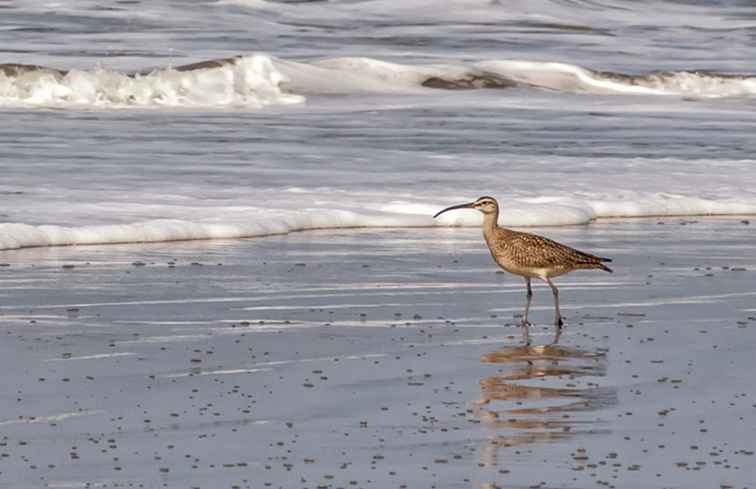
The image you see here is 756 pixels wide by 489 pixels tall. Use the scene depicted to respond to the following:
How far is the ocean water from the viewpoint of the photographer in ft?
57.4

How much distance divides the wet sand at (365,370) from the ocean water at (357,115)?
2354 mm

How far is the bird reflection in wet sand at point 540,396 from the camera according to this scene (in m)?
7.76

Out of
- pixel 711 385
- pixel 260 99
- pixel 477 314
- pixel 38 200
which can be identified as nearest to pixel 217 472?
pixel 711 385

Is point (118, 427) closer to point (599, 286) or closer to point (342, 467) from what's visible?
point (342, 467)

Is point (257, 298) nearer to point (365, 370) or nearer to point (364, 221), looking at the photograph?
point (365, 370)

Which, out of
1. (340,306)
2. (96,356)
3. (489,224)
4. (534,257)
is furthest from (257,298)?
(96,356)

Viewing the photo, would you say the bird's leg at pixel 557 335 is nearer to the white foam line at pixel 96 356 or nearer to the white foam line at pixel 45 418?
the white foam line at pixel 96 356

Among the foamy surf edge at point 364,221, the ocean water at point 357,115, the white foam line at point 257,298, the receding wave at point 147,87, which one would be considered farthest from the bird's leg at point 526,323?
the receding wave at point 147,87

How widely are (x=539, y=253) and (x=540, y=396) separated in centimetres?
315

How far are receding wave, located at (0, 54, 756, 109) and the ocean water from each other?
0.27 ft

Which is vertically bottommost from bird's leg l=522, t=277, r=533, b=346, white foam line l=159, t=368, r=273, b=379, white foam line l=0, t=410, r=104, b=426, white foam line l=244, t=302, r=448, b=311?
white foam line l=244, t=302, r=448, b=311

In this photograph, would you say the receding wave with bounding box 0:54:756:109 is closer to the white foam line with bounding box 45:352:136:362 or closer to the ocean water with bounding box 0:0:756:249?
the ocean water with bounding box 0:0:756:249

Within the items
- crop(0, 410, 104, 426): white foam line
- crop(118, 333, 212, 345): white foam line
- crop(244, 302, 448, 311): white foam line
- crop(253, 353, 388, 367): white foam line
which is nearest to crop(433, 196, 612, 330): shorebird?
crop(244, 302, 448, 311): white foam line

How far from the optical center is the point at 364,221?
16.5 meters
